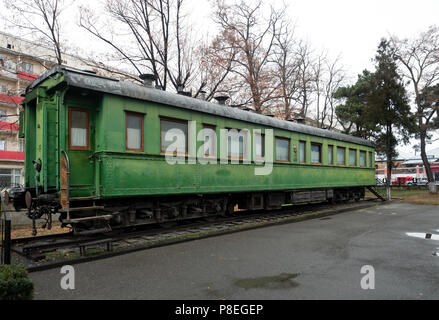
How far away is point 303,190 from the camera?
13508 mm

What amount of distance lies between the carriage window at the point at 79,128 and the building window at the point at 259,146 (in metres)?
5.53

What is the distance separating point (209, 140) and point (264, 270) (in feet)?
15.7

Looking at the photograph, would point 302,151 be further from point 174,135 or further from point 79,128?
point 79,128

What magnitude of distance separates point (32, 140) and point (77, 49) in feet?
32.6

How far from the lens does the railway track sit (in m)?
5.77

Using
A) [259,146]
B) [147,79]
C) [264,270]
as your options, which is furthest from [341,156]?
[264,270]

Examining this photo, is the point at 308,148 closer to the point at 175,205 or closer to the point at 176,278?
the point at 175,205

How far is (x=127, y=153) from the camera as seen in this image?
7234 mm

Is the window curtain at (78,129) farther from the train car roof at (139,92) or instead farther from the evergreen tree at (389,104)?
the evergreen tree at (389,104)

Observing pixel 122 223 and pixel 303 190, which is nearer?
pixel 122 223

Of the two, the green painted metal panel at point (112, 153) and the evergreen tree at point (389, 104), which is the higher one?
the evergreen tree at point (389, 104)

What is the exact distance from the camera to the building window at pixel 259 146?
11.0 m

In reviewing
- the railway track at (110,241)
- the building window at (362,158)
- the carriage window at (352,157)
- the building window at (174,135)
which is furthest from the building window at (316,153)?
the building window at (174,135)
